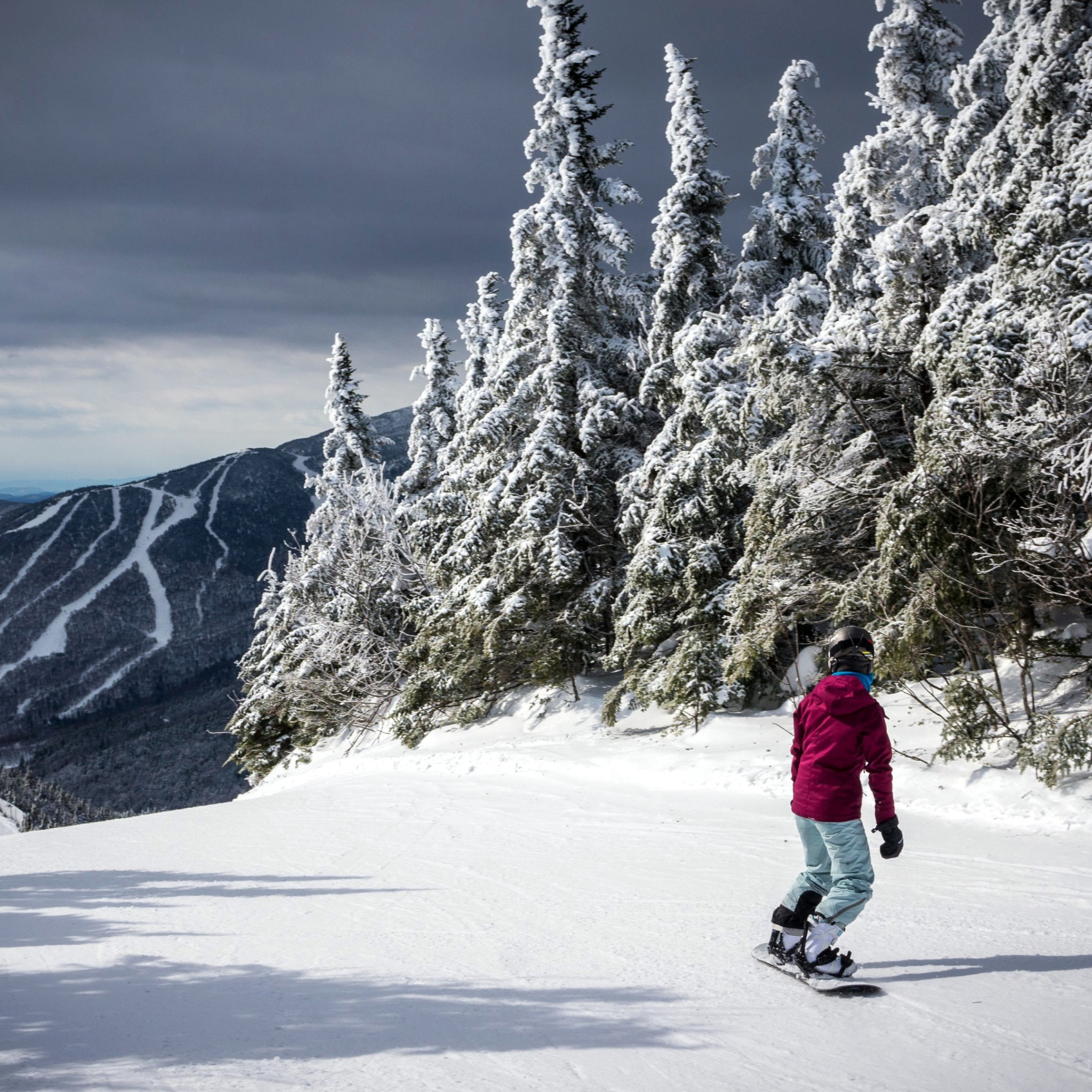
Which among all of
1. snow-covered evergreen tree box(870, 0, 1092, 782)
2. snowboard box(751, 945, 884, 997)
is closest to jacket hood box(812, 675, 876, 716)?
snowboard box(751, 945, 884, 997)

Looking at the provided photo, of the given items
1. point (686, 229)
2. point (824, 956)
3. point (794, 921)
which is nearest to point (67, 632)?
point (686, 229)

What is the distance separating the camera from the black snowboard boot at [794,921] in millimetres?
4301

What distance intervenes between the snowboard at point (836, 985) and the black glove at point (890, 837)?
27.8 inches

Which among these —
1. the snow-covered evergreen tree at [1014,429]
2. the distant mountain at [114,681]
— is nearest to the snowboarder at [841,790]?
the snow-covered evergreen tree at [1014,429]

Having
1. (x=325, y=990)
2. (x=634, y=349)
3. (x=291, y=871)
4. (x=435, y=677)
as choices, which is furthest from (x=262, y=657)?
(x=325, y=990)

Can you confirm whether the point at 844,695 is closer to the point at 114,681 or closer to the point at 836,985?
the point at 836,985

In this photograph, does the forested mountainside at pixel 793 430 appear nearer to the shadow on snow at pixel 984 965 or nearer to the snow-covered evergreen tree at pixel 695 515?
the snow-covered evergreen tree at pixel 695 515

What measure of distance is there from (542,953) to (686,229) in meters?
14.7

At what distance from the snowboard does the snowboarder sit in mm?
28

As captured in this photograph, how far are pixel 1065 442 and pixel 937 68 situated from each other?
8.76 meters

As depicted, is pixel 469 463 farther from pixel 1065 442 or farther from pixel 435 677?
pixel 1065 442

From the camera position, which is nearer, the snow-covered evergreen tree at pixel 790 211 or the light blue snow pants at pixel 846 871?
the light blue snow pants at pixel 846 871

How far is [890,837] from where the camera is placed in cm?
399

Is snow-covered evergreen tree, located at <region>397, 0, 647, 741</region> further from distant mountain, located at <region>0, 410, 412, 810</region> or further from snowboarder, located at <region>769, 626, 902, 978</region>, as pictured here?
distant mountain, located at <region>0, 410, 412, 810</region>
